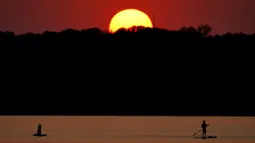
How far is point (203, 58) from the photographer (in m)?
107

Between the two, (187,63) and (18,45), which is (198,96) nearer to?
(187,63)

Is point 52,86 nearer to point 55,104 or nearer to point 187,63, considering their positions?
point 55,104

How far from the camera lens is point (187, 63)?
107m

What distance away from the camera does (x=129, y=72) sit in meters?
109

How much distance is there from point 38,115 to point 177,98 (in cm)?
1635

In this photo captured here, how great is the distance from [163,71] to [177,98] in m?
6.55

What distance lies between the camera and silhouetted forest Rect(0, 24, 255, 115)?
337ft

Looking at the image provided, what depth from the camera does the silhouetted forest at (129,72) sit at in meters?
103
